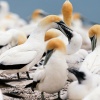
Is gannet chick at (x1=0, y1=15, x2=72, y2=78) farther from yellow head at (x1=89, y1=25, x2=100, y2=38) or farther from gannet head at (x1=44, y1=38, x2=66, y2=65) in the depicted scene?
gannet head at (x1=44, y1=38, x2=66, y2=65)

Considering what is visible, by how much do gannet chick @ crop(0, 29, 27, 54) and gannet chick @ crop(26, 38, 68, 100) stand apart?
3720mm

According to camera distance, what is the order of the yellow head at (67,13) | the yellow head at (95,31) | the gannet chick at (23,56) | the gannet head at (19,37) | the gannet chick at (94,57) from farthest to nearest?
1. the gannet head at (19,37)
2. the yellow head at (67,13)
3. the yellow head at (95,31)
4. the gannet chick at (23,56)
5. the gannet chick at (94,57)

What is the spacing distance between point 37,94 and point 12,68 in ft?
2.43

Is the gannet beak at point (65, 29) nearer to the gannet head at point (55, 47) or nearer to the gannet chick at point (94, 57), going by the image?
the gannet chick at point (94, 57)

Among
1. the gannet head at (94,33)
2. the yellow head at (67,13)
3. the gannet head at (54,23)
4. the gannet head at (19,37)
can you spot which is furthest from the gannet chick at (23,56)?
the gannet head at (19,37)

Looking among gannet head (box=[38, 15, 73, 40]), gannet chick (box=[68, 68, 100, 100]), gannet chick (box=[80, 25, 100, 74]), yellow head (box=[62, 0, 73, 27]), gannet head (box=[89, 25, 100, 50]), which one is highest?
yellow head (box=[62, 0, 73, 27])

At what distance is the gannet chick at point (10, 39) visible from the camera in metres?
11.8

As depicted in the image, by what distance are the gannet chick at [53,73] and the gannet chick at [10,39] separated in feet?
12.2

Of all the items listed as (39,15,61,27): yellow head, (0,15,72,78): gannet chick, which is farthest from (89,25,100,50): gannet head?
(0,15,72,78): gannet chick

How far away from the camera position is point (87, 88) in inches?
286

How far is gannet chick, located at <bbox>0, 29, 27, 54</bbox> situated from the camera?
38.8 ft

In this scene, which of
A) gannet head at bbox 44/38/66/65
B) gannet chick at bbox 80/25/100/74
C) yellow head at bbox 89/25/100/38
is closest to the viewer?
gannet chick at bbox 80/25/100/74

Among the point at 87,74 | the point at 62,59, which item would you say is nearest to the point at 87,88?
the point at 87,74

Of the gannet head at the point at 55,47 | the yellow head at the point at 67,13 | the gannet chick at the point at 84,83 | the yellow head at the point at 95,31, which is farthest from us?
the yellow head at the point at 67,13
